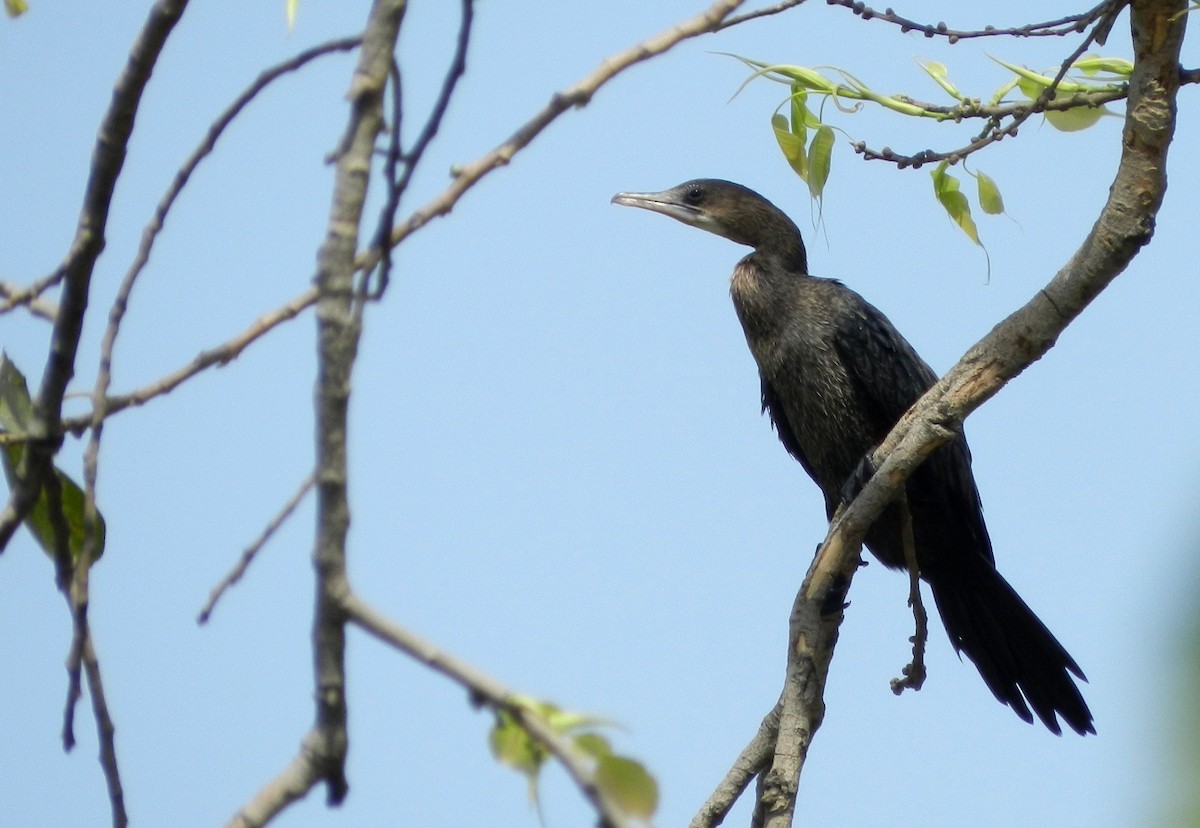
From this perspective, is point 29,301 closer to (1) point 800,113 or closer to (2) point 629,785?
(2) point 629,785

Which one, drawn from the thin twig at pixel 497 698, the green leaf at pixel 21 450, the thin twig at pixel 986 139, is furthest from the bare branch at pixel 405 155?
the thin twig at pixel 986 139

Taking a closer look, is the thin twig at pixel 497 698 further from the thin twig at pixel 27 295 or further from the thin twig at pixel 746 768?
the thin twig at pixel 746 768

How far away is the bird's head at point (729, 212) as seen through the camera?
539 cm

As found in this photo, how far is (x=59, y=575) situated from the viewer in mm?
1721

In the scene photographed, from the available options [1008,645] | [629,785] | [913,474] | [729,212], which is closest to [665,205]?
[729,212]

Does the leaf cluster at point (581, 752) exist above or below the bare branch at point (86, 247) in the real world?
below

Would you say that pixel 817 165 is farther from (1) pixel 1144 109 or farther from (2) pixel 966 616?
(2) pixel 966 616

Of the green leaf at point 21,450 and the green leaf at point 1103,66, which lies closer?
the green leaf at point 21,450

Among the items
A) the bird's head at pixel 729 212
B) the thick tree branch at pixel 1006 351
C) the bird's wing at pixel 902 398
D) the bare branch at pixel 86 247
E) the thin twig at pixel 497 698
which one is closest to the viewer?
the thin twig at pixel 497 698

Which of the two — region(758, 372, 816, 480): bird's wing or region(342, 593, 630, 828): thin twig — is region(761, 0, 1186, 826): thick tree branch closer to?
region(758, 372, 816, 480): bird's wing

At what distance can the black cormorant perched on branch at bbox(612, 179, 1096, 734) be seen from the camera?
4590mm

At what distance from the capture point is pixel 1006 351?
3.13m

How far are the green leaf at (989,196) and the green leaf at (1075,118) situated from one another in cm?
20

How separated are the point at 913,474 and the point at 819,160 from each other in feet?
5.30
